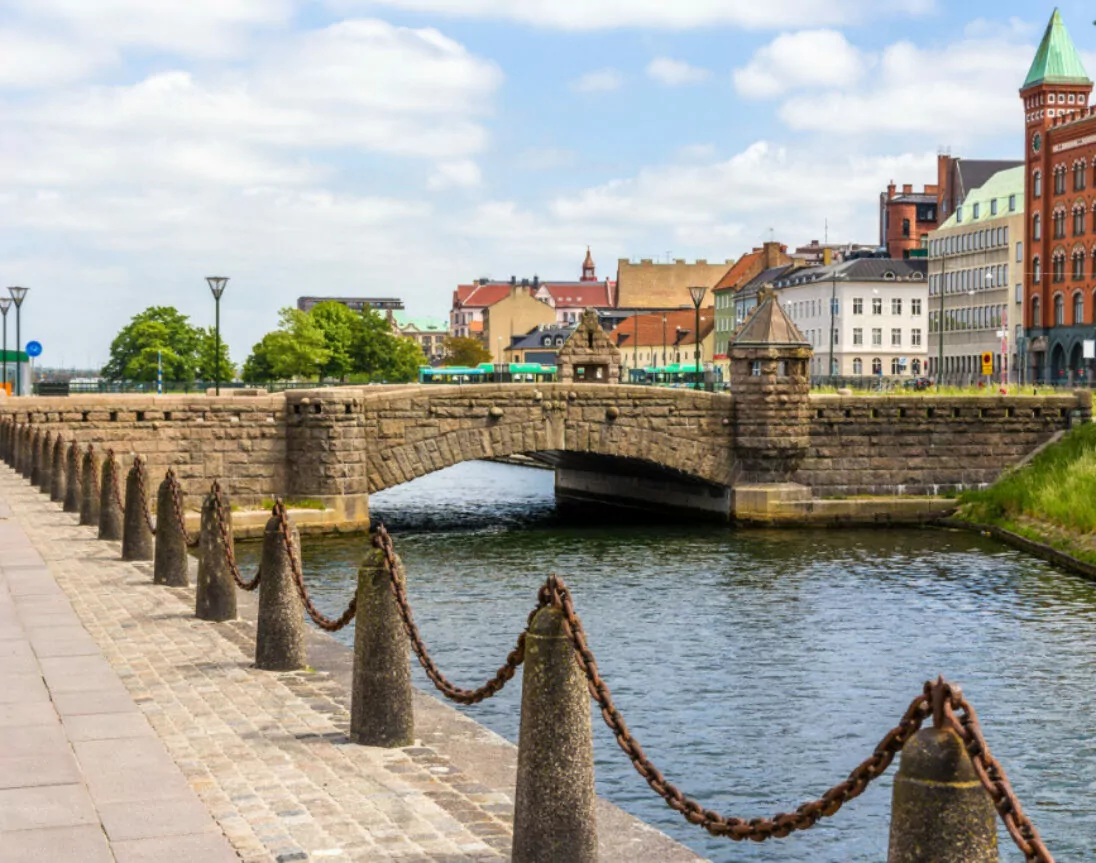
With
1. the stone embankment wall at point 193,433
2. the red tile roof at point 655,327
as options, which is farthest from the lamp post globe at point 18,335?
the red tile roof at point 655,327

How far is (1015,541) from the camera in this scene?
115 ft

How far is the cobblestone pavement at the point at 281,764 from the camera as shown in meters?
7.51

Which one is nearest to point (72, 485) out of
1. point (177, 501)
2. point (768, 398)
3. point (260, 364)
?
point (177, 501)

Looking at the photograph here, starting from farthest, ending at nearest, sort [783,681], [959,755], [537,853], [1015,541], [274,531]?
[1015,541] < [783,681] < [274,531] < [537,853] < [959,755]

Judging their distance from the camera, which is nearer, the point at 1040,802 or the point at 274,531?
the point at 274,531

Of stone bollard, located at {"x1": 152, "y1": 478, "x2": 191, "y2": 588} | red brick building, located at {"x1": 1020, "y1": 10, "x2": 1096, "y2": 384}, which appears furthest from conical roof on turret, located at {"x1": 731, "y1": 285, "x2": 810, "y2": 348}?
red brick building, located at {"x1": 1020, "y1": 10, "x2": 1096, "y2": 384}

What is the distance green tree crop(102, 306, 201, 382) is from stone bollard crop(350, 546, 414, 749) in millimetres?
107178

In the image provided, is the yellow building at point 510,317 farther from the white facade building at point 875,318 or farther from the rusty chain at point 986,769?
the rusty chain at point 986,769

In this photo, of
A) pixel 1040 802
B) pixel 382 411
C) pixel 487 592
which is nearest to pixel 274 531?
pixel 1040 802

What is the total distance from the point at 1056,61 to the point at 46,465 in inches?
3040

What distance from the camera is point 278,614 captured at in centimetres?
1195

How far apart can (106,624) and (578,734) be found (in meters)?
8.13

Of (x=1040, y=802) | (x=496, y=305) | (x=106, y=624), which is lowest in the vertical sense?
(x=1040, y=802)

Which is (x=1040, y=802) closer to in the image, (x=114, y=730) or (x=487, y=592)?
(x=114, y=730)
